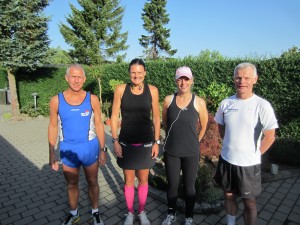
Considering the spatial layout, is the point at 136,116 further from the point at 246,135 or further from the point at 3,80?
the point at 3,80

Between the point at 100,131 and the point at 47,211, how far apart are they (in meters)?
1.69

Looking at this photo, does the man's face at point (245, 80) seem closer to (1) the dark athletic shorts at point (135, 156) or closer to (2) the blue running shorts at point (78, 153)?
(1) the dark athletic shorts at point (135, 156)

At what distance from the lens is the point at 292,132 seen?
709 centimetres

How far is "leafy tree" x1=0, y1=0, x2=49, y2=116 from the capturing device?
10805 millimetres

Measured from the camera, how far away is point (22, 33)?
1132cm

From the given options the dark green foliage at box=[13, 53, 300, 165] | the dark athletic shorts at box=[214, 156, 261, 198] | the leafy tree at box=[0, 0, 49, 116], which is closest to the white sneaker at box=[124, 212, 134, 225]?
the dark athletic shorts at box=[214, 156, 261, 198]

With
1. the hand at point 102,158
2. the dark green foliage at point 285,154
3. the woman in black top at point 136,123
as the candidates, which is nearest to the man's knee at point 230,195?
the woman in black top at point 136,123

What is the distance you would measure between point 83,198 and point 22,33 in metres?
10.3

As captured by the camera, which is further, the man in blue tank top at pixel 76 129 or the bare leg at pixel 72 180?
the bare leg at pixel 72 180

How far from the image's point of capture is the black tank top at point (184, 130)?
2.78 metres

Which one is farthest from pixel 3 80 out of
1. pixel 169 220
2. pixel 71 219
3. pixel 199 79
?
pixel 169 220

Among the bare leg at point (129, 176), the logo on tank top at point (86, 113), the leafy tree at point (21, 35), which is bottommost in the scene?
the bare leg at point (129, 176)

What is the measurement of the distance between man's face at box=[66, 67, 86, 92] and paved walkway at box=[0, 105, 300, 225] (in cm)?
193

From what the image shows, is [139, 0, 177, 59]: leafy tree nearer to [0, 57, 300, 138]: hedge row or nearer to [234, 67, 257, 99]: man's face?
[0, 57, 300, 138]: hedge row
